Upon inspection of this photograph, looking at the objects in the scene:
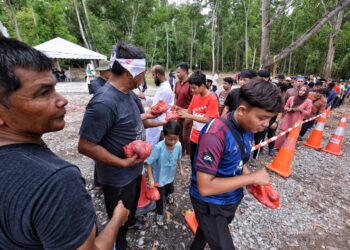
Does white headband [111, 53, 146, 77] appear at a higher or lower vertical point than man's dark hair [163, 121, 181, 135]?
higher

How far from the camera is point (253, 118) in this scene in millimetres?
1611

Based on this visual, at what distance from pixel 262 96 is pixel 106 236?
142cm

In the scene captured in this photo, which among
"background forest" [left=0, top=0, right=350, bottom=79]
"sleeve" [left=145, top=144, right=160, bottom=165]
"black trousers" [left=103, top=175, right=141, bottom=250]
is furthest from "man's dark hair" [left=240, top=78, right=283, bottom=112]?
"background forest" [left=0, top=0, right=350, bottom=79]

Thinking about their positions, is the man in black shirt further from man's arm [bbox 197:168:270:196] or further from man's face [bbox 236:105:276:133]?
man's arm [bbox 197:168:270:196]

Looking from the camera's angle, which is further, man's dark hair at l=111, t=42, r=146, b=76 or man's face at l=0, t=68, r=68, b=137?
man's dark hair at l=111, t=42, r=146, b=76

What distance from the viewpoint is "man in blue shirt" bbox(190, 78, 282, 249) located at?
1572 mm

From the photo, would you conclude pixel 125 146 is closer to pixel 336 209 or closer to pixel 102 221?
pixel 102 221

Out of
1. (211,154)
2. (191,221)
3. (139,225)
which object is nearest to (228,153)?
(211,154)

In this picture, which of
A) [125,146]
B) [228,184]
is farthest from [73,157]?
[228,184]

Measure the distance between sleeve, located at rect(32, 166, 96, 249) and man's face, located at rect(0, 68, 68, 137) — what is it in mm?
256

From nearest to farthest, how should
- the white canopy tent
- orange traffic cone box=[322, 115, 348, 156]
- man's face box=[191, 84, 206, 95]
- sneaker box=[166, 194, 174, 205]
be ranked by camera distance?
sneaker box=[166, 194, 174, 205] < man's face box=[191, 84, 206, 95] < orange traffic cone box=[322, 115, 348, 156] < the white canopy tent

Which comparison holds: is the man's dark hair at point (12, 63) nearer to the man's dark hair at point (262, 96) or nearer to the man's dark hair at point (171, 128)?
the man's dark hair at point (262, 96)

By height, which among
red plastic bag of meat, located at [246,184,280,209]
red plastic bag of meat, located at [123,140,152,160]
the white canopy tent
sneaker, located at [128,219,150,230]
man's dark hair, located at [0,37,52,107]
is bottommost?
sneaker, located at [128,219,150,230]

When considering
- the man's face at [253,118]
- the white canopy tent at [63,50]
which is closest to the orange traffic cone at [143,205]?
the man's face at [253,118]
